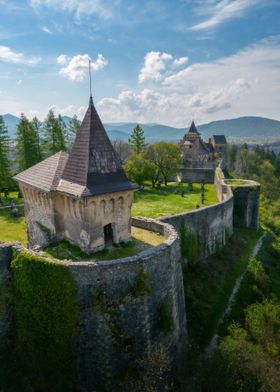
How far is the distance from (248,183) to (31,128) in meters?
27.8

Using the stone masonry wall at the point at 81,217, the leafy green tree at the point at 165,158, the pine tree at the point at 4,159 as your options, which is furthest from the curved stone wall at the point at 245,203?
the pine tree at the point at 4,159

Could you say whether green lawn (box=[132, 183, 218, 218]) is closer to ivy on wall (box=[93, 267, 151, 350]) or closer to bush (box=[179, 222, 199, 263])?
bush (box=[179, 222, 199, 263])

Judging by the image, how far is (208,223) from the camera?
2541cm

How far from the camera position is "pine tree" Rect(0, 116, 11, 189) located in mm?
36281

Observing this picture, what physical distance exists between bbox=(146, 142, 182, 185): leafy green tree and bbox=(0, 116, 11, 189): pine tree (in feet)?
65.6

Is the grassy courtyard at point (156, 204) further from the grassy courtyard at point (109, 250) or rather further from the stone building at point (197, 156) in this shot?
the stone building at point (197, 156)

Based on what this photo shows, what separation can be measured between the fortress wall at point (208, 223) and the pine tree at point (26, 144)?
24.1m

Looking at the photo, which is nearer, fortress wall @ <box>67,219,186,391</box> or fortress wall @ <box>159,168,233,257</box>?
fortress wall @ <box>67,219,186,391</box>

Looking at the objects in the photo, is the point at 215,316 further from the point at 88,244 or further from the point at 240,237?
the point at 240,237

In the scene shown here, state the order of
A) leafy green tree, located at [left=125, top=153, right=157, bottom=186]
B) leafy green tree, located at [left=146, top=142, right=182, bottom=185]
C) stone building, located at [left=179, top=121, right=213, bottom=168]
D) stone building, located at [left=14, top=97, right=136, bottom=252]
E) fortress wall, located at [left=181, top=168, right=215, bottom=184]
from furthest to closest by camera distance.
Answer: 1. stone building, located at [left=179, top=121, right=213, bottom=168]
2. fortress wall, located at [left=181, top=168, right=215, bottom=184]
3. leafy green tree, located at [left=146, top=142, right=182, bottom=185]
4. leafy green tree, located at [left=125, top=153, right=157, bottom=186]
5. stone building, located at [left=14, top=97, right=136, bottom=252]

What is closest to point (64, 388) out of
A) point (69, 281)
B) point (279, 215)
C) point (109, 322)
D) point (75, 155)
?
point (109, 322)

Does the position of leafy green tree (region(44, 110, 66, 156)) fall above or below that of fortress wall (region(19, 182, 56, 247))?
above

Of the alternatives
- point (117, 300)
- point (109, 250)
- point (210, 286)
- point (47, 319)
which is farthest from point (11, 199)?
point (117, 300)

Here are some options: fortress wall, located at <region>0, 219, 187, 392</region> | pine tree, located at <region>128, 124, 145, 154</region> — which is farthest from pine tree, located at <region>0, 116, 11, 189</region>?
fortress wall, located at <region>0, 219, 187, 392</region>
